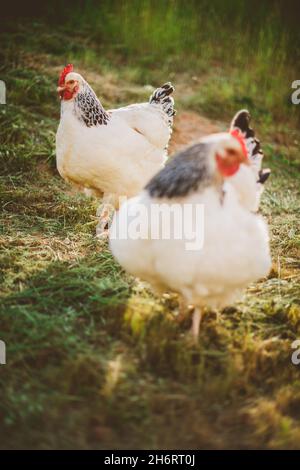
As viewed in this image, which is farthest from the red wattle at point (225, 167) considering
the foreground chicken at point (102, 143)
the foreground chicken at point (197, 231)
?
the foreground chicken at point (102, 143)

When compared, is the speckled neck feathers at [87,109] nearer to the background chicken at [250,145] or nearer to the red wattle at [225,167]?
the background chicken at [250,145]

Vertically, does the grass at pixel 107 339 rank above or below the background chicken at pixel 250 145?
below

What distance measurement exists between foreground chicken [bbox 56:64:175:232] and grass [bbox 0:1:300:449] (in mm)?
469

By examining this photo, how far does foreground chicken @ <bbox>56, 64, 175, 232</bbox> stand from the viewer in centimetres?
377

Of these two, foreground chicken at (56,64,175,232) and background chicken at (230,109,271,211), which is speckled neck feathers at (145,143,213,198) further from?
foreground chicken at (56,64,175,232)

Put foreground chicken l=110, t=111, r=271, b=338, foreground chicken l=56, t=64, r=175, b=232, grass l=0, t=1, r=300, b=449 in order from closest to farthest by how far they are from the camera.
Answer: grass l=0, t=1, r=300, b=449
foreground chicken l=110, t=111, r=271, b=338
foreground chicken l=56, t=64, r=175, b=232

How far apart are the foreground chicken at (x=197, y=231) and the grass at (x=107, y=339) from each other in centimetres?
37

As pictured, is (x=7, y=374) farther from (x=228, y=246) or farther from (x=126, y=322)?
(x=228, y=246)

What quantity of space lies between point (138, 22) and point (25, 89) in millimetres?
3142

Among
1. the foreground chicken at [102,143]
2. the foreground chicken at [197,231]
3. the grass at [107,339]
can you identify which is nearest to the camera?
the grass at [107,339]

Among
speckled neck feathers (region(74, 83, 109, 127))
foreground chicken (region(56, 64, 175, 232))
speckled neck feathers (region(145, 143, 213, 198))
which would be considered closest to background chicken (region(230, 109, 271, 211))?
speckled neck feathers (region(145, 143, 213, 198))

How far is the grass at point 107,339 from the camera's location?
2.33 metres

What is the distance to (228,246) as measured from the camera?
2.53 meters

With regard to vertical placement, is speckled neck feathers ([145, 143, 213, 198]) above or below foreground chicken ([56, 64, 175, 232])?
below
